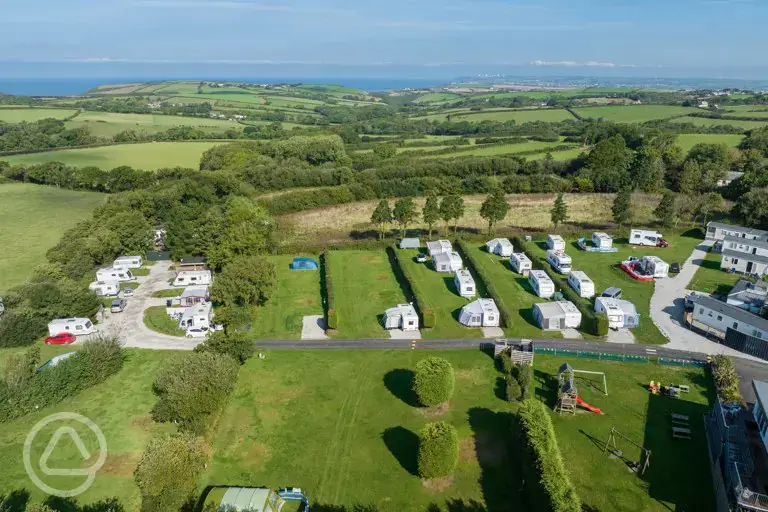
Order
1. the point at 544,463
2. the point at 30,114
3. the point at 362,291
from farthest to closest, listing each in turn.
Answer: the point at 30,114 → the point at 362,291 → the point at 544,463

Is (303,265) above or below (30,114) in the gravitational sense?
below

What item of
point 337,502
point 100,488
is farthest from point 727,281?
point 100,488

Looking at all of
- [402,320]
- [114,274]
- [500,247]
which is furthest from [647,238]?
[114,274]

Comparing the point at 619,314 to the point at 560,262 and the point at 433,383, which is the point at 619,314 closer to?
the point at 560,262

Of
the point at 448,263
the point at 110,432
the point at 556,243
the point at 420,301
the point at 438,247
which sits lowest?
the point at 110,432

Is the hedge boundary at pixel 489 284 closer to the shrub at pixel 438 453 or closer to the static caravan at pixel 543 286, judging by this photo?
the static caravan at pixel 543 286

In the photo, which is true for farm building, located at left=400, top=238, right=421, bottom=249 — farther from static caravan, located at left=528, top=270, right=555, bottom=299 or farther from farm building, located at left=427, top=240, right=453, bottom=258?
static caravan, located at left=528, top=270, right=555, bottom=299

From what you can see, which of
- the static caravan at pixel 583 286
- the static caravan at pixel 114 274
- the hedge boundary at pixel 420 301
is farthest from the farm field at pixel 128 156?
the static caravan at pixel 583 286
